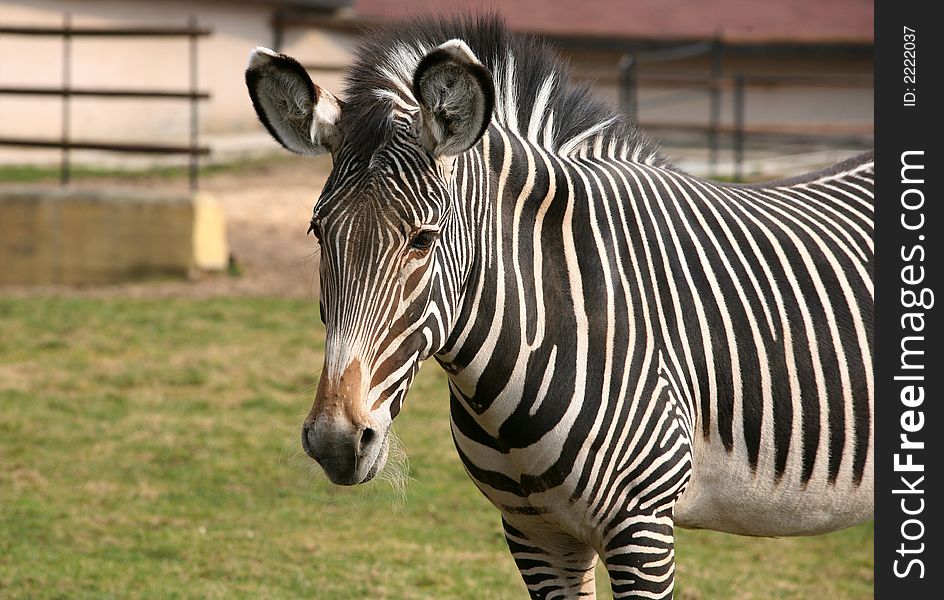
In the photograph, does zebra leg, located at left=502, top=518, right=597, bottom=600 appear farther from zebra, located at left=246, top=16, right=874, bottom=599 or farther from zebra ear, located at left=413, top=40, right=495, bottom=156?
zebra ear, located at left=413, top=40, right=495, bottom=156

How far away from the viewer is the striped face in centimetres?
265

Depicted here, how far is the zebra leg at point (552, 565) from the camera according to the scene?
3.54m

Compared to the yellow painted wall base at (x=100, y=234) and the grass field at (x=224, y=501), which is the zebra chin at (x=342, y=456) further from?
the yellow painted wall base at (x=100, y=234)

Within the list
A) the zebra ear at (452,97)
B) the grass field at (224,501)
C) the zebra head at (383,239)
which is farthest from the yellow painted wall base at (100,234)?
the zebra ear at (452,97)

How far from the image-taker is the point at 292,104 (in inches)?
117

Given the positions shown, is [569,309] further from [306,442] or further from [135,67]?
[135,67]

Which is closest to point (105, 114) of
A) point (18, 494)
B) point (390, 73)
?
point (18, 494)

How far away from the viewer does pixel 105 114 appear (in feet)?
57.5

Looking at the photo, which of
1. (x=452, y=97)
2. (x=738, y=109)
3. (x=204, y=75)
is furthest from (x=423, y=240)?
(x=204, y=75)

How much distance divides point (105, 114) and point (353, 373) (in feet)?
52.8

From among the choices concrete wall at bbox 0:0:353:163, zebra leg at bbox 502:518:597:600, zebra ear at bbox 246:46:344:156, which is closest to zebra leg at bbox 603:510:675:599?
zebra leg at bbox 502:518:597:600

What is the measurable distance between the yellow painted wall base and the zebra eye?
8.56 meters

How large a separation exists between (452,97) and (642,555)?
1345 millimetres
